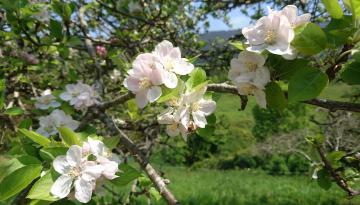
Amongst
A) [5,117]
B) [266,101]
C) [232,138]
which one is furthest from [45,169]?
[232,138]

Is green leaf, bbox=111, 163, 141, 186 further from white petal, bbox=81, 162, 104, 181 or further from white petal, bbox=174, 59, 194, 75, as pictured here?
white petal, bbox=174, 59, 194, 75

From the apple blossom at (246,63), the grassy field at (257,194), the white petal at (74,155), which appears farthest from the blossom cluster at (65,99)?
the grassy field at (257,194)

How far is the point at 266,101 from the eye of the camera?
1.22m

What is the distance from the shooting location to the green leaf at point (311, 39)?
1068 millimetres

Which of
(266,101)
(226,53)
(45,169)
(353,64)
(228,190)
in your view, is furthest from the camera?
(228,190)

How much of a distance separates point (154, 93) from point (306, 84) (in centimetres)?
41

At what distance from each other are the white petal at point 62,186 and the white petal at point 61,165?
0.02 meters

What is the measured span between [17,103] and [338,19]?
2.47 m

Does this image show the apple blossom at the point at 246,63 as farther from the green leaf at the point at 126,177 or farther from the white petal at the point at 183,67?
the green leaf at the point at 126,177

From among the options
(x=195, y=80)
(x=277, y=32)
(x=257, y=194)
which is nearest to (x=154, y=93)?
(x=195, y=80)

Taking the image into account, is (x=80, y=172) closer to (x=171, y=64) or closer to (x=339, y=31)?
(x=171, y=64)

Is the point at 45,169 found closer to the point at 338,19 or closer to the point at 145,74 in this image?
the point at 145,74

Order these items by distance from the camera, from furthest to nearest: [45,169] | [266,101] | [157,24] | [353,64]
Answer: [157,24] < [45,169] < [266,101] < [353,64]

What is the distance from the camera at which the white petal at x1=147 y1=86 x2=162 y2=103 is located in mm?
1253
